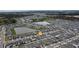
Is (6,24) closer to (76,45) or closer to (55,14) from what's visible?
(55,14)

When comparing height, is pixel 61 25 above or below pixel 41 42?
above
